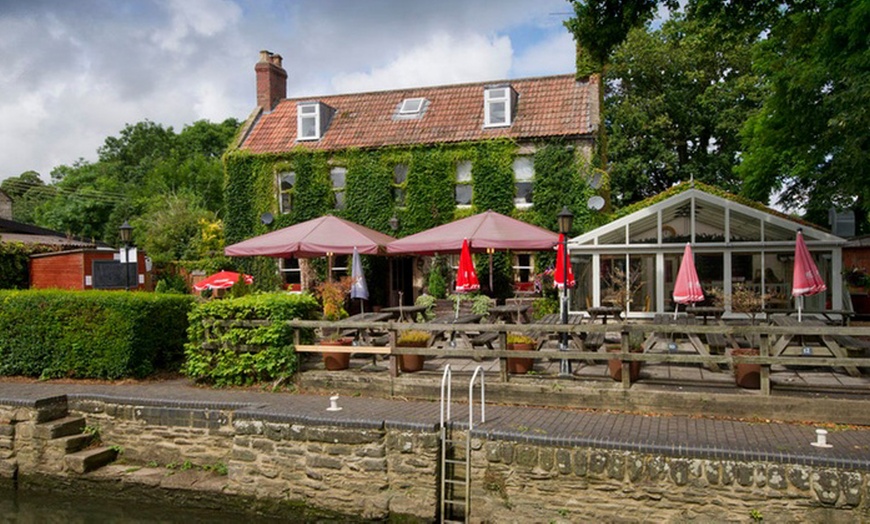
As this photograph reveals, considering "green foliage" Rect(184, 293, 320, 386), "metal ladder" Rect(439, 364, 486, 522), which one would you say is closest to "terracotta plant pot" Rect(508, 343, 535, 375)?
"metal ladder" Rect(439, 364, 486, 522)

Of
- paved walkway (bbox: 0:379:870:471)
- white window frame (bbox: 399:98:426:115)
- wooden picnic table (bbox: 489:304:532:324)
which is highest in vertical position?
white window frame (bbox: 399:98:426:115)

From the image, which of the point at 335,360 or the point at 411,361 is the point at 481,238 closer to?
the point at 411,361

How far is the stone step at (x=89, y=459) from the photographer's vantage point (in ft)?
28.1

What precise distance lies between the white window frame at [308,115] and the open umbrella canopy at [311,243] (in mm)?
7889

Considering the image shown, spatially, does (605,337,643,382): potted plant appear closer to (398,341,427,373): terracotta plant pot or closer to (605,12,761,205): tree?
(398,341,427,373): terracotta plant pot

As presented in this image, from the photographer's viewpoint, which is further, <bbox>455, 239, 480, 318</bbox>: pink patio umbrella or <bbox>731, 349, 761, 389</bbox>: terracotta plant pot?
<bbox>455, 239, 480, 318</bbox>: pink patio umbrella

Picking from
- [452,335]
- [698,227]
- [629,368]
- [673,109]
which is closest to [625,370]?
[629,368]

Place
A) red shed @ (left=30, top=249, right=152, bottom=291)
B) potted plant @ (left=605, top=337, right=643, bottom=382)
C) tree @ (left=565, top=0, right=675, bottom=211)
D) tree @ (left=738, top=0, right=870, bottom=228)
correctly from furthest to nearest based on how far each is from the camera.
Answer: red shed @ (left=30, top=249, right=152, bottom=291), tree @ (left=565, top=0, right=675, bottom=211), tree @ (left=738, top=0, right=870, bottom=228), potted plant @ (left=605, top=337, right=643, bottom=382)

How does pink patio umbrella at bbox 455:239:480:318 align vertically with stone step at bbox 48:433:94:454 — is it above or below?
above

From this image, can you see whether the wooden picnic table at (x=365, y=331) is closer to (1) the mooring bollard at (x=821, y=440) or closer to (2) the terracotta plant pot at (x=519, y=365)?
(2) the terracotta plant pot at (x=519, y=365)

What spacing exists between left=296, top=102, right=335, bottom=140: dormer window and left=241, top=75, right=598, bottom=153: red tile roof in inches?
9.9

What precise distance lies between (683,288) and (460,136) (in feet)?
35.0

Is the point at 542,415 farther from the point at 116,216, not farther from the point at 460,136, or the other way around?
the point at 116,216

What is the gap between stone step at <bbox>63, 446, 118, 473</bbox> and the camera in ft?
28.1
